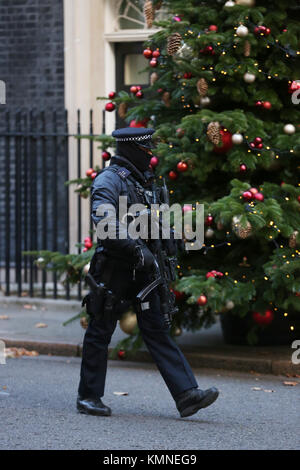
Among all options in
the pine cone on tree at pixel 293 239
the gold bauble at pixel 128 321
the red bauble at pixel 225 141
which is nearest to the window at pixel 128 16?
the red bauble at pixel 225 141

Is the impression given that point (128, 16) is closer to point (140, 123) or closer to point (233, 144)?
point (140, 123)

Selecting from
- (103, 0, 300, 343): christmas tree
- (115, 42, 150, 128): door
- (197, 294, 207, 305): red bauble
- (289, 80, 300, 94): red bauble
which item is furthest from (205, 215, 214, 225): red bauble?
(115, 42, 150, 128): door

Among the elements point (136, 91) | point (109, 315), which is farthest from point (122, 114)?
point (109, 315)

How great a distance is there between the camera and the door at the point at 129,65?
12.6 m

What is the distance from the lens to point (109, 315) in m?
6.35

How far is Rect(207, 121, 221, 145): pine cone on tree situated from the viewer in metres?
7.82

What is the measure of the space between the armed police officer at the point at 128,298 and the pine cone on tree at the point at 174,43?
70.7 inches

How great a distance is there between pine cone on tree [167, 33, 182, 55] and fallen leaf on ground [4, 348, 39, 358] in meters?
3.22

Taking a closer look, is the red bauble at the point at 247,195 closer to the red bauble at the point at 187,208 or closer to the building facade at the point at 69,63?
the red bauble at the point at 187,208

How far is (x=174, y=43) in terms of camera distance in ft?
26.3

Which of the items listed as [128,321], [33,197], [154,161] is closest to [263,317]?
[128,321]

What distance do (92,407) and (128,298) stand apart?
0.78 meters

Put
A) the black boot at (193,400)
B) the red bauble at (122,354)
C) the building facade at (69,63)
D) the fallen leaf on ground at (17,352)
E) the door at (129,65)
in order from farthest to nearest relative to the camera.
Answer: the door at (129,65) → the building facade at (69,63) → the fallen leaf on ground at (17,352) → the red bauble at (122,354) → the black boot at (193,400)
